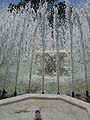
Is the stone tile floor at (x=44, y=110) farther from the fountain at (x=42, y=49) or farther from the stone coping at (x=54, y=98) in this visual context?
the fountain at (x=42, y=49)

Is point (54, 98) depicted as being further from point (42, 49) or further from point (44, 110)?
point (42, 49)

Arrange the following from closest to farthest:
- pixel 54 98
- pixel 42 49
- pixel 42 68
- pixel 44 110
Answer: pixel 44 110
pixel 54 98
pixel 42 68
pixel 42 49

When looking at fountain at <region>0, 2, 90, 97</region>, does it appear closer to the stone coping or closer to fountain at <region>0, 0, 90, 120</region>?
fountain at <region>0, 0, 90, 120</region>

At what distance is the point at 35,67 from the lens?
10.6 m

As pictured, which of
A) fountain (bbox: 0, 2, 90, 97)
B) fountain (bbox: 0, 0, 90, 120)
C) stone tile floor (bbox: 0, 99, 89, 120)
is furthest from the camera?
fountain (bbox: 0, 2, 90, 97)

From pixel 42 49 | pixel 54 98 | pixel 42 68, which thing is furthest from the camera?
pixel 42 49

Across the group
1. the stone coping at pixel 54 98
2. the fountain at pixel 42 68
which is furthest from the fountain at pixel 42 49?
the stone coping at pixel 54 98

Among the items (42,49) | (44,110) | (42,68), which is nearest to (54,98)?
(44,110)

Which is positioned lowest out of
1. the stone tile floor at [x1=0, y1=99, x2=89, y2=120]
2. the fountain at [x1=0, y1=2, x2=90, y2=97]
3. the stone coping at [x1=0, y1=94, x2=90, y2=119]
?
the stone tile floor at [x1=0, y1=99, x2=89, y2=120]

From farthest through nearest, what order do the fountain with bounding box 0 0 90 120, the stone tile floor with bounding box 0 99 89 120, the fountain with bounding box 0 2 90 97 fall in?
the fountain with bounding box 0 2 90 97
the fountain with bounding box 0 0 90 120
the stone tile floor with bounding box 0 99 89 120

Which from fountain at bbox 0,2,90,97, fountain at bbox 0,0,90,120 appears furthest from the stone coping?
fountain at bbox 0,2,90,97

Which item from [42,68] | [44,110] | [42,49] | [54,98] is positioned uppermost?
[42,49]

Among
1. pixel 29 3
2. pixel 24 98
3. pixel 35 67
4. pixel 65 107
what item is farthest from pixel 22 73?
pixel 29 3

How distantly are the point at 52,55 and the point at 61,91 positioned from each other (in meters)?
4.10
